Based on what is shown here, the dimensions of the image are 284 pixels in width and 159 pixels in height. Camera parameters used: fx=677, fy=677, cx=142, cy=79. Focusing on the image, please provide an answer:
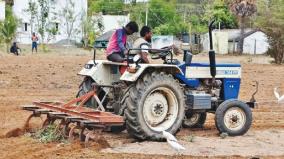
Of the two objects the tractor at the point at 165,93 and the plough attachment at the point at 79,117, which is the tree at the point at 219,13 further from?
the plough attachment at the point at 79,117

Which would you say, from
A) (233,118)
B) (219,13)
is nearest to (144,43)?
(233,118)

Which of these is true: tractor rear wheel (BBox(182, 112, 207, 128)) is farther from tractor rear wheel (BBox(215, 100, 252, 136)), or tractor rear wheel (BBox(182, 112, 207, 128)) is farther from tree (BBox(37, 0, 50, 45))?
tree (BBox(37, 0, 50, 45))

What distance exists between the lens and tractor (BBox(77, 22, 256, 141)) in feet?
36.3

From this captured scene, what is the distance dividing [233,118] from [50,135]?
340 cm

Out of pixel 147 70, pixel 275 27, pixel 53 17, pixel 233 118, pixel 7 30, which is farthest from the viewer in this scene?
pixel 53 17

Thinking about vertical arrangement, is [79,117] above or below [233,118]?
above

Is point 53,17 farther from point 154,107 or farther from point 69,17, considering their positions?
point 154,107

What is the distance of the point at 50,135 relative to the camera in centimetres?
1109

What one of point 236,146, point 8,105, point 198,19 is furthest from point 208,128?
point 198,19

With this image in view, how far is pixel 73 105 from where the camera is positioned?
459 inches

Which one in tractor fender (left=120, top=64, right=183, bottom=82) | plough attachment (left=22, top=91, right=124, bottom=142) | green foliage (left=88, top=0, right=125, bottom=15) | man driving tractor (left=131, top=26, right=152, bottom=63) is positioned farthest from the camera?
green foliage (left=88, top=0, right=125, bottom=15)

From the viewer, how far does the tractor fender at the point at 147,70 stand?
10945 millimetres

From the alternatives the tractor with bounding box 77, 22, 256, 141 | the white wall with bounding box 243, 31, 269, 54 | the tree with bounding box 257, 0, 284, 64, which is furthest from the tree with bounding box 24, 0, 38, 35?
the tractor with bounding box 77, 22, 256, 141

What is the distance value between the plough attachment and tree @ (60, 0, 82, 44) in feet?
190
